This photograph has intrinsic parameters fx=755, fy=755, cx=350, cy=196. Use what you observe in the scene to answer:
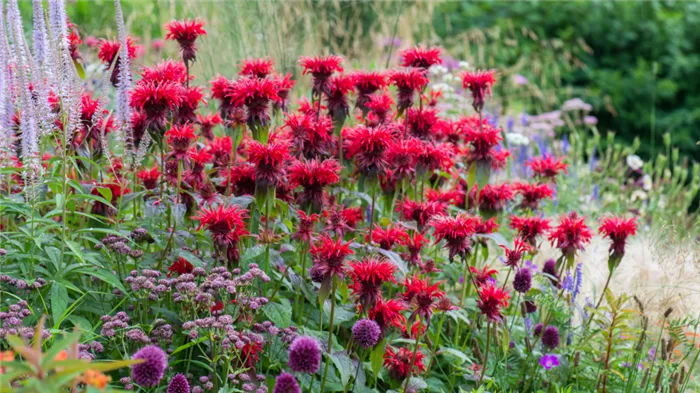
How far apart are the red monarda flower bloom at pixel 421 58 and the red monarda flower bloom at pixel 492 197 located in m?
0.61

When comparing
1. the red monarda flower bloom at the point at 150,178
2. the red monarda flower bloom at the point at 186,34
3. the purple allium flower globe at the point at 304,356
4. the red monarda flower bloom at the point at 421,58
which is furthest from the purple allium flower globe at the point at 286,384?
the red monarda flower bloom at the point at 421,58

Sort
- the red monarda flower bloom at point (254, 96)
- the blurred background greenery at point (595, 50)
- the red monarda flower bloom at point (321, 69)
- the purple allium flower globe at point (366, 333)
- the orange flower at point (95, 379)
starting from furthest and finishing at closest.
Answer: the blurred background greenery at point (595, 50) → the red monarda flower bloom at point (321, 69) → the red monarda flower bloom at point (254, 96) → the purple allium flower globe at point (366, 333) → the orange flower at point (95, 379)

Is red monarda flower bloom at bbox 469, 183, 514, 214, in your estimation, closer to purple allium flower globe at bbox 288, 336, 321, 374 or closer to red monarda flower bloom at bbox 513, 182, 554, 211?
red monarda flower bloom at bbox 513, 182, 554, 211

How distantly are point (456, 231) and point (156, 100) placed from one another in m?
1.24

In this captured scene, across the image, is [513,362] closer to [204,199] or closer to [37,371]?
[204,199]

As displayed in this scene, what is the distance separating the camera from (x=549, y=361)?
331cm

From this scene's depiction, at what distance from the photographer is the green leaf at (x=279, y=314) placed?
2.68m

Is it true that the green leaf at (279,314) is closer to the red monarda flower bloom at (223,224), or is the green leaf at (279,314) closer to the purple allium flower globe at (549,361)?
the red monarda flower bloom at (223,224)

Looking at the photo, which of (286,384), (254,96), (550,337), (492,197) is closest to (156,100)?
(254,96)

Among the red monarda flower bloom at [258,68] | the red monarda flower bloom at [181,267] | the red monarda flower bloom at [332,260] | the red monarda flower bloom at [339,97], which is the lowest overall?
the red monarda flower bloom at [181,267]

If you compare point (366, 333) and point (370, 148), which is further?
point (370, 148)

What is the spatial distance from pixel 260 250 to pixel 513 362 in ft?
5.08

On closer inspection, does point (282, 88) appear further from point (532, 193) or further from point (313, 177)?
point (532, 193)

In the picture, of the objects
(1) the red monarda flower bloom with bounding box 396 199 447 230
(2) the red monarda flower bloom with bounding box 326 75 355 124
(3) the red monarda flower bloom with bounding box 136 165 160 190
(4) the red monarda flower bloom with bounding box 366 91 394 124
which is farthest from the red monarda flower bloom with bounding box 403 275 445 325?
(3) the red monarda flower bloom with bounding box 136 165 160 190
